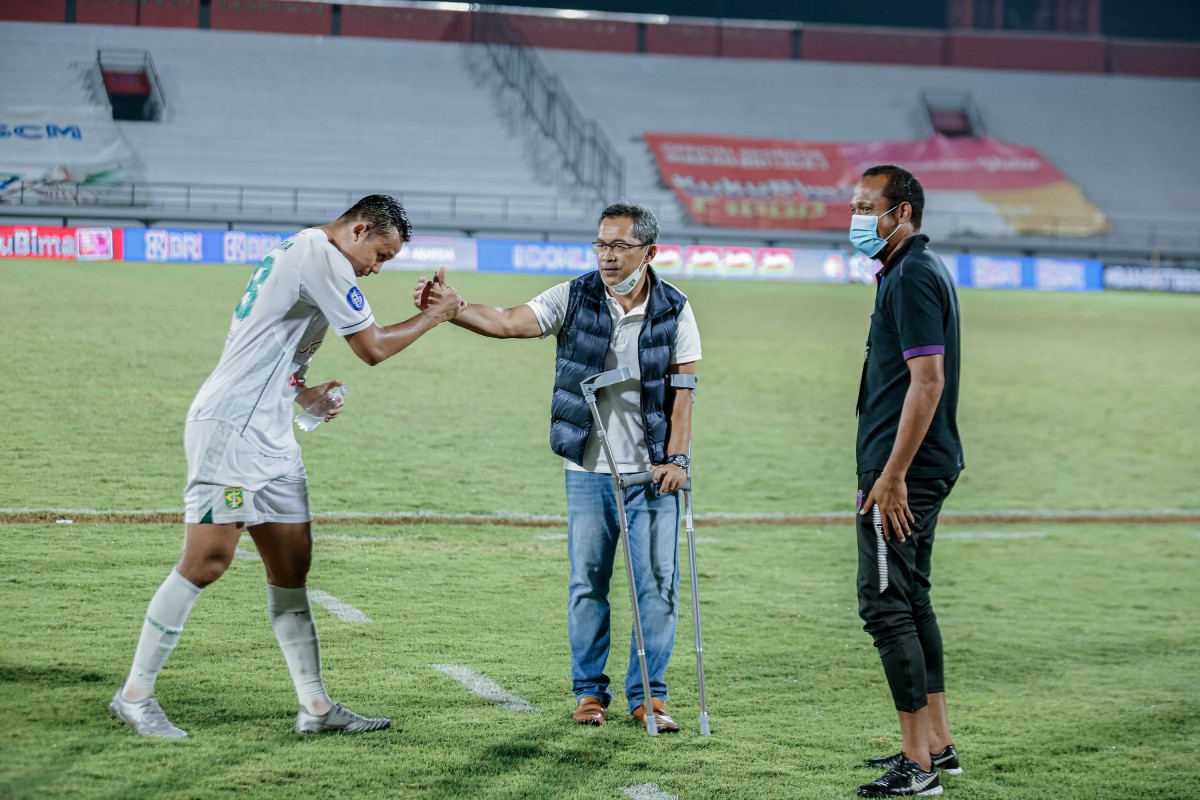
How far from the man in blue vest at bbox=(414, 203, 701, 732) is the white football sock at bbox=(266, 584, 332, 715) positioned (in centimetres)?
104

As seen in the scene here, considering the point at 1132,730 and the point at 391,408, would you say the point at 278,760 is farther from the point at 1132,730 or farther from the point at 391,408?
the point at 391,408

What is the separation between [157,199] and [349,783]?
93.9 ft

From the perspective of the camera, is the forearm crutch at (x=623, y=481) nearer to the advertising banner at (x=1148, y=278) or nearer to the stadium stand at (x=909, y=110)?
the advertising banner at (x=1148, y=278)

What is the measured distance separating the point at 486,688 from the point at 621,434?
1.34 metres

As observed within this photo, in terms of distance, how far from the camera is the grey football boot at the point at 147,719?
16.4 feet

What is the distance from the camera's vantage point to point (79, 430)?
1198 centimetres

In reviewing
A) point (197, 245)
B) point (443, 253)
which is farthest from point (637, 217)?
point (443, 253)

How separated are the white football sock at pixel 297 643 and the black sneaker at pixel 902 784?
206cm

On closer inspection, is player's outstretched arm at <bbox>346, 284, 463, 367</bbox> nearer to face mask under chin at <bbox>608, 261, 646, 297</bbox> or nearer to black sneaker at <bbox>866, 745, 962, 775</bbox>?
face mask under chin at <bbox>608, 261, 646, 297</bbox>

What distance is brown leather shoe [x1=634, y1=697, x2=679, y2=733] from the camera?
5527 mm

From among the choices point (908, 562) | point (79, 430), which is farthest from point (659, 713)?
point (79, 430)

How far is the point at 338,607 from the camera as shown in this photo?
7.39 meters

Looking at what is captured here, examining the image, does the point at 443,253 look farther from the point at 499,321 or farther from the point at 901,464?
the point at 901,464

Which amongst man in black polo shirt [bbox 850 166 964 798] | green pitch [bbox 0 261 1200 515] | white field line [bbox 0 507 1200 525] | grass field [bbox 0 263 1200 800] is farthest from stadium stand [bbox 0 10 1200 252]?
man in black polo shirt [bbox 850 166 964 798]
